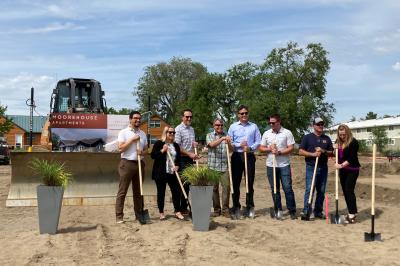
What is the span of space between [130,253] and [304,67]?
47.1 meters

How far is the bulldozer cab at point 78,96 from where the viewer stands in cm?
1332

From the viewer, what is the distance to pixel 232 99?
6094 cm

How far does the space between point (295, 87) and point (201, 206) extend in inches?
1791

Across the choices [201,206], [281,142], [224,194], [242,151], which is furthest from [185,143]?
[281,142]

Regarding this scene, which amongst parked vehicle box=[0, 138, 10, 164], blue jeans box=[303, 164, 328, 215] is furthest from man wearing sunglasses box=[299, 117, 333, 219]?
parked vehicle box=[0, 138, 10, 164]

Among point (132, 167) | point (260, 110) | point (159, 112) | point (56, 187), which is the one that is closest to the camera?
point (56, 187)

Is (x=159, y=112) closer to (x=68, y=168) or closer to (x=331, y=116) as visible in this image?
(x=331, y=116)

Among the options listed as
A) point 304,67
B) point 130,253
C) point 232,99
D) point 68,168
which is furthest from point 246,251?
point 232,99

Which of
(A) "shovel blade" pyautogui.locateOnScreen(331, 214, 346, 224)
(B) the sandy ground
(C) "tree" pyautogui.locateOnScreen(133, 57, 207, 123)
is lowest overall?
(B) the sandy ground

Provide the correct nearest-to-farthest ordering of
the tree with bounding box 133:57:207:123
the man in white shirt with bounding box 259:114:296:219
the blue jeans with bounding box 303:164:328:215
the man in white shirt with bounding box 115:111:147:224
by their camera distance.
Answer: the man in white shirt with bounding box 115:111:147:224 → the man in white shirt with bounding box 259:114:296:219 → the blue jeans with bounding box 303:164:328:215 → the tree with bounding box 133:57:207:123

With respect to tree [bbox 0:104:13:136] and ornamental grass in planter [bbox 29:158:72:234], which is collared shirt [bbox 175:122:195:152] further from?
tree [bbox 0:104:13:136]

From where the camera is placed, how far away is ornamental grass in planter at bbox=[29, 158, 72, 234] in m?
7.39

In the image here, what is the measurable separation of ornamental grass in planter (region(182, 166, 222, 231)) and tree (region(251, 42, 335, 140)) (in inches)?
Answer: 1650

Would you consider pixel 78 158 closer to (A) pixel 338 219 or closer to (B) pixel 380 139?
(A) pixel 338 219
